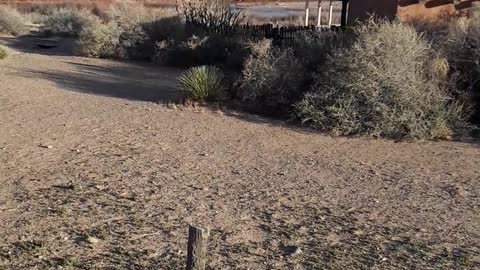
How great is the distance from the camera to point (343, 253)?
6074 mm

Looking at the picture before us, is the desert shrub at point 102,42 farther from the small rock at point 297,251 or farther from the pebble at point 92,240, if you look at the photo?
the small rock at point 297,251

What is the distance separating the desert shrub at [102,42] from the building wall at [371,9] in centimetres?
1019

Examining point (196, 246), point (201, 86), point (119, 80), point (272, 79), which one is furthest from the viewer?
point (119, 80)

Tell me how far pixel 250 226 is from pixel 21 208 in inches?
97.1

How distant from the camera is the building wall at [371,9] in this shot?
66.8 feet

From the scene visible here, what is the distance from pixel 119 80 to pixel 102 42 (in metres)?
8.18

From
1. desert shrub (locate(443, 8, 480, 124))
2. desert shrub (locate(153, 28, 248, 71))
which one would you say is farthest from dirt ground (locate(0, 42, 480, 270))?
desert shrub (locate(153, 28, 248, 71))

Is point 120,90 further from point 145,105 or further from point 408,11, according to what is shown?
point 408,11

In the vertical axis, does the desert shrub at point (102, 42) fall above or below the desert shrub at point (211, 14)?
below

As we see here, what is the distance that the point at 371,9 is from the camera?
21172mm

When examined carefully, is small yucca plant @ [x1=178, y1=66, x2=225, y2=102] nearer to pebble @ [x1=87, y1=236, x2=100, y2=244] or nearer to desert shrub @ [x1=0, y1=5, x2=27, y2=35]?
pebble @ [x1=87, y1=236, x2=100, y2=244]

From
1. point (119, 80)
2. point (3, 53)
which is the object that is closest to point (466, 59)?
point (119, 80)

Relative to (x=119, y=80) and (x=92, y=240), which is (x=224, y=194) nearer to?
(x=92, y=240)

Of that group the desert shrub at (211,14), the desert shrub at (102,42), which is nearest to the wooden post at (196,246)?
the desert shrub at (211,14)
